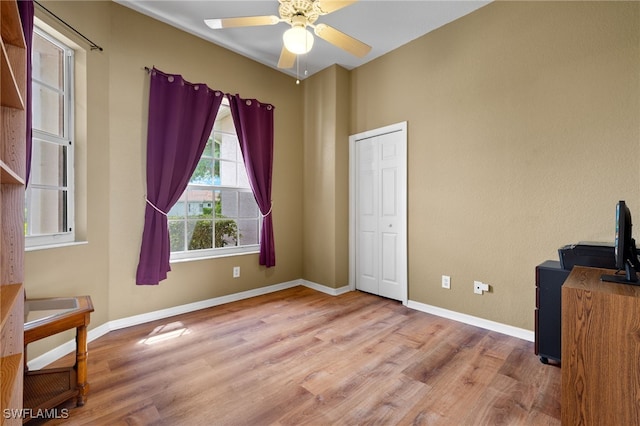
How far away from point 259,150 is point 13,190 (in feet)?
8.21

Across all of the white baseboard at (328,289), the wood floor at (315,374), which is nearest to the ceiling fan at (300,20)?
the wood floor at (315,374)

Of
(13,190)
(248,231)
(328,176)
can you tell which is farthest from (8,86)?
(328,176)

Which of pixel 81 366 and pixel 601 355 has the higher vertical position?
pixel 601 355

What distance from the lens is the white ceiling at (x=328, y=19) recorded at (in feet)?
8.89

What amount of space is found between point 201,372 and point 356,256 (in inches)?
94.5

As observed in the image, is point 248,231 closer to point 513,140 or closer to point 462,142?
point 462,142

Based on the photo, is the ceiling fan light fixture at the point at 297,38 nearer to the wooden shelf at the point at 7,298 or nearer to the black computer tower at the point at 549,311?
the wooden shelf at the point at 7,298

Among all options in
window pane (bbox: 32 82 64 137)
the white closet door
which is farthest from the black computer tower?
window pane (bbox: 32 82 64 137)

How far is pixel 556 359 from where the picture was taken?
203 cm

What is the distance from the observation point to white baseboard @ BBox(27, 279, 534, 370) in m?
2.15

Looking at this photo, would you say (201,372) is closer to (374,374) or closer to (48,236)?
(374,374)

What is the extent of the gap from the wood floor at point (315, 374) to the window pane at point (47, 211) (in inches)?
39.3

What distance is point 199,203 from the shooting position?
331 centimetres

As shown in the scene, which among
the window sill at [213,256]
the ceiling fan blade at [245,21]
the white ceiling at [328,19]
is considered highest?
the white ceiling at [328,19]
